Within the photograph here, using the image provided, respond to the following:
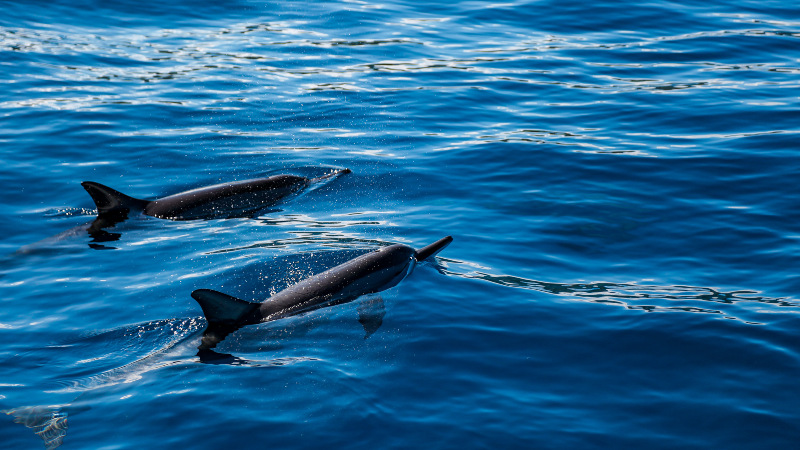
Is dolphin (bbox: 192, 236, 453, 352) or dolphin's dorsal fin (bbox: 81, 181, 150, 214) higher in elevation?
dolphin's dorsal fin (bbox: 81, 181, 150, 214)

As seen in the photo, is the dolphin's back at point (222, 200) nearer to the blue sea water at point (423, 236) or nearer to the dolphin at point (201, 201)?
the dolphin at point (201, 201)

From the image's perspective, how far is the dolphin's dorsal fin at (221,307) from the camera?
848 centimetres

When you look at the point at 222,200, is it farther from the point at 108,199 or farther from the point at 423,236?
the point at 423,236

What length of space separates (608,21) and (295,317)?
18345 millimetres

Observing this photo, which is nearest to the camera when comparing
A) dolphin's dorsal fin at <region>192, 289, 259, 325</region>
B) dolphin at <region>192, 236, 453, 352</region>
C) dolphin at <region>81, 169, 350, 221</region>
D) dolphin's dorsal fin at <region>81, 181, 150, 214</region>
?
dolphin's dorsal fin at <region>192, 289, 259, 325</region>

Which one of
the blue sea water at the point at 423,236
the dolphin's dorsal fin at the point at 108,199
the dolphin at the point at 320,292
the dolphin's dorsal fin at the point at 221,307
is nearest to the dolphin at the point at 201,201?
the dolphin's dorsal fin at the point at 108,199

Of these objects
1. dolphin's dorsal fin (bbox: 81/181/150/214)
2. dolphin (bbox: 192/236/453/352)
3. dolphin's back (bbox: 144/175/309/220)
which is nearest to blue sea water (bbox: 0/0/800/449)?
dolphin (bbox: 192/236/453/352)

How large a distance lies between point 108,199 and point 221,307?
4.64m

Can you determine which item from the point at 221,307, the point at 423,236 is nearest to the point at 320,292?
the point at 221,307

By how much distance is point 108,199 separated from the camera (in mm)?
12367

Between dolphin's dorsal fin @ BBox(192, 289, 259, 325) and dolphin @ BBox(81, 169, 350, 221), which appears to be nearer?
dolphin's dorsal fin @ BBox(192, 289, 259, 325)

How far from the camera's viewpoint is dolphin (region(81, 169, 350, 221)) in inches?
488

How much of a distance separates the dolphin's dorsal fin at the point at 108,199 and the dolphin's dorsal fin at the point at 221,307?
4.38 meters

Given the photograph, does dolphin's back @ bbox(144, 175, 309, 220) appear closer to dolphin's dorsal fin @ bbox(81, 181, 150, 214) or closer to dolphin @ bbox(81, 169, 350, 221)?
dolphin @ bbox(81, 169, 350, 221)
